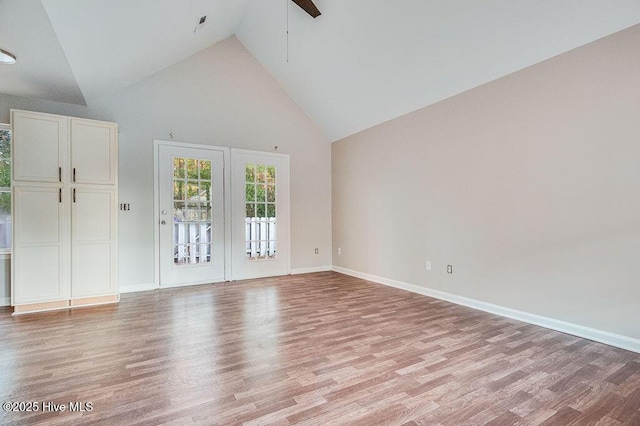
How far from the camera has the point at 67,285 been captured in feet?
11.7

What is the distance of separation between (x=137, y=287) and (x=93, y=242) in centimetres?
99

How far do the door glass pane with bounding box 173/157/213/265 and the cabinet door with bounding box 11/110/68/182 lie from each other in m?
1.39

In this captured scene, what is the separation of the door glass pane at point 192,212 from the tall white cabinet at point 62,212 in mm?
956

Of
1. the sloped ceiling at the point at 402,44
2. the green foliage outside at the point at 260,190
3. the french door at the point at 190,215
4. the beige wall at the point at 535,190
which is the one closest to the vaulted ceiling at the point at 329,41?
the sloped ceiling at the point at 402,44

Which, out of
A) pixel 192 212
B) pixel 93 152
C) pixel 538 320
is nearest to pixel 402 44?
pixel 538 320

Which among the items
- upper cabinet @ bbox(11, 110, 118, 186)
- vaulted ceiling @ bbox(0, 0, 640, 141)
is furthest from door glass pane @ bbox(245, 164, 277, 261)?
upper cabinet @ bbox(11, 110, 118, 186)

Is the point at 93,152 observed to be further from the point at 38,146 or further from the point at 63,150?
the point at 38,146

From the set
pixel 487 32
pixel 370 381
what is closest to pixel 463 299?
pixel 370 381

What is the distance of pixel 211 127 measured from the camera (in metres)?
4.96

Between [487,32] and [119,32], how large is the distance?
3607mm

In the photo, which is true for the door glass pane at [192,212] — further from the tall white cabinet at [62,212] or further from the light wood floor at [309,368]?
the light wood floor at [309,368]

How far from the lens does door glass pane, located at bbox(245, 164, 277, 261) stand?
5273 millimetres

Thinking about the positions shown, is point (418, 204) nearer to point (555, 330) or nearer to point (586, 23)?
point (555, 330)

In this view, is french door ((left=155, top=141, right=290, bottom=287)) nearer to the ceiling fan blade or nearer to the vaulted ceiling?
the vaulted ceiling
